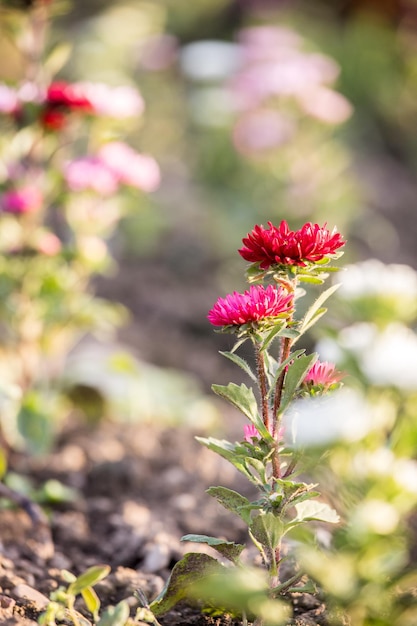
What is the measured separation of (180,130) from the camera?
557 cm

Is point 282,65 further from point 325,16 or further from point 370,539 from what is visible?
point 325,16

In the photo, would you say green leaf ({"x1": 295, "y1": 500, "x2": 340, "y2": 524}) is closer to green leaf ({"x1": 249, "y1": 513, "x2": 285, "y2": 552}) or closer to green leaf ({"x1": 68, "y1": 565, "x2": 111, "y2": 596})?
green leaf ({"x1": 249, "y1": 513, "x2": 285, "y2": 552})

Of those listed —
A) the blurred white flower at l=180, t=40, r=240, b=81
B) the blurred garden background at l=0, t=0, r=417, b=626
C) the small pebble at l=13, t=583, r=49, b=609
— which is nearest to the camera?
the blurred garden background at l=0, t=0, r=417, b=626

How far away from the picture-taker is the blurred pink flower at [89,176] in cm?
218

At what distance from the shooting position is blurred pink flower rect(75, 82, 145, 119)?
83.7 inches

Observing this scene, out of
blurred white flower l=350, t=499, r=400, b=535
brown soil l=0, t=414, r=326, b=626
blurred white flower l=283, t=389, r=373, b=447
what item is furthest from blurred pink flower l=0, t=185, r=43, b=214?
blurred white flower l=350, t=499, r=400, b=535

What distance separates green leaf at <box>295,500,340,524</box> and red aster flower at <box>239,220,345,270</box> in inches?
14.6

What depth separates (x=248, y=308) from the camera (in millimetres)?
1106

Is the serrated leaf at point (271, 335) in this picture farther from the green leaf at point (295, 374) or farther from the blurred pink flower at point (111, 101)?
the blurred pink flower at point (111, 101)

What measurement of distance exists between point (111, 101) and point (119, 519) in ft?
3.60

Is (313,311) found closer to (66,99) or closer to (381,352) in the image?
(381,352)

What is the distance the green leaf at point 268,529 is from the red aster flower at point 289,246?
36cm

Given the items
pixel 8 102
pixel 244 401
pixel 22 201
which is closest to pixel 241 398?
pixel 244 401

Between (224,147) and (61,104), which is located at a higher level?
(224,147)
